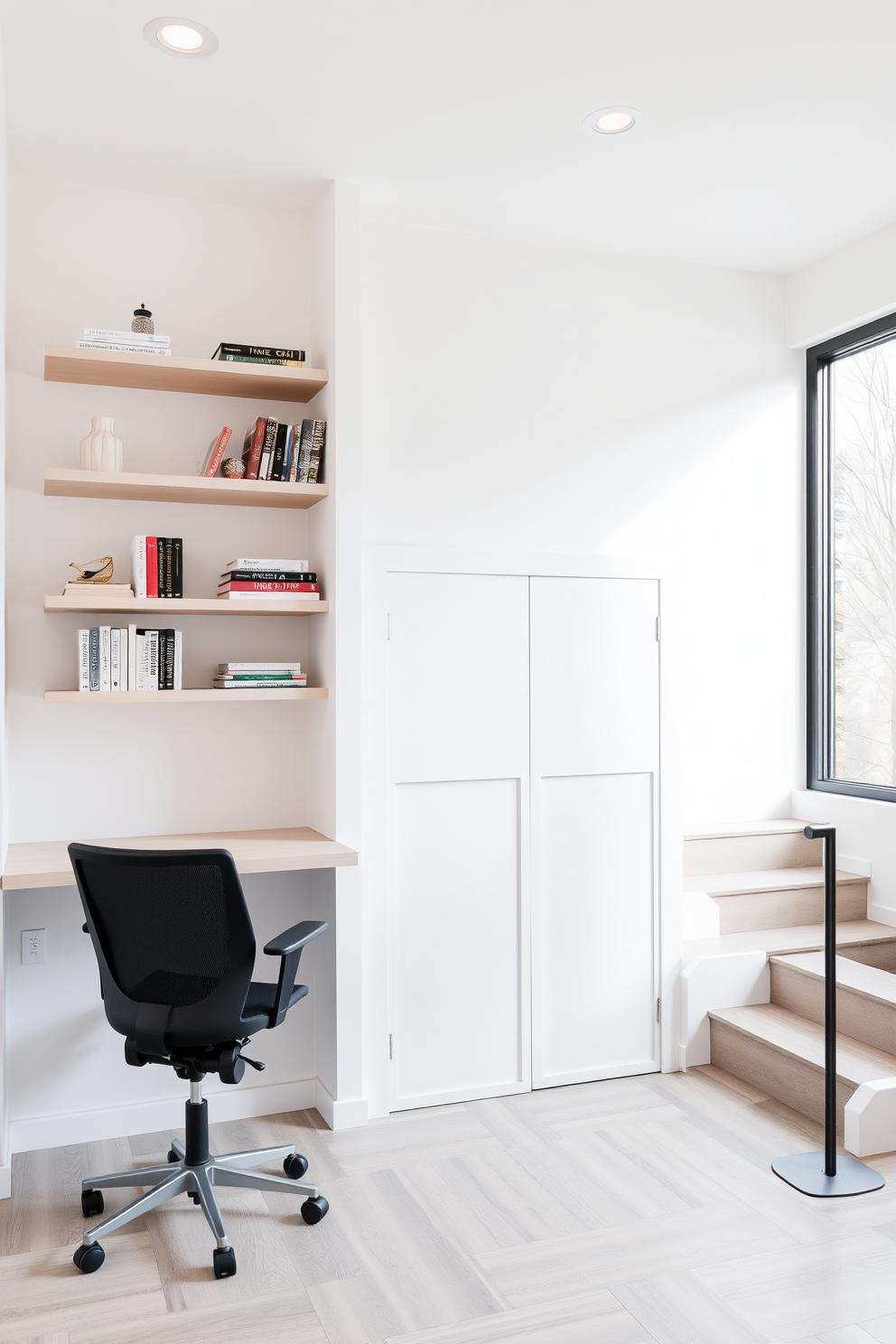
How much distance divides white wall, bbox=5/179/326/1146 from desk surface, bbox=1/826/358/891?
82 mm

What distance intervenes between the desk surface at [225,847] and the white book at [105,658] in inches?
18.3

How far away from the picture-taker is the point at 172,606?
301cm

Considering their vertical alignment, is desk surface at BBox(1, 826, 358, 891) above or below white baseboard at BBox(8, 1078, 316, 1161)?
above

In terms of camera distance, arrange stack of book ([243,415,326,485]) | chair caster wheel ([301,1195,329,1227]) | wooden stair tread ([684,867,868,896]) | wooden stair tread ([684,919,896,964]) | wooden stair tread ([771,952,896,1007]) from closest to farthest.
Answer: chair caster wheel ([301,1195,329,1227]) → stack of book ([243,415,326,485]) → wooden stair tread ([771,952,896,1007]) → wooden stair tread ([684,919,896,964]) → wooden stair tread ([684,867,868,896])

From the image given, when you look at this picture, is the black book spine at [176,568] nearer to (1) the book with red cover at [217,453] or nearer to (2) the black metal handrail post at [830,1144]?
(1) the book with red cover at [217,453]

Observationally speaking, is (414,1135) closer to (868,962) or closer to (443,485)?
(868,962)

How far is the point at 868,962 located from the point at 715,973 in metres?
0.53

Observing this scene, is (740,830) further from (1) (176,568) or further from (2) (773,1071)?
(1) (176,568)

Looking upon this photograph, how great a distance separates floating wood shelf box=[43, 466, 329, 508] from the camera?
294cm

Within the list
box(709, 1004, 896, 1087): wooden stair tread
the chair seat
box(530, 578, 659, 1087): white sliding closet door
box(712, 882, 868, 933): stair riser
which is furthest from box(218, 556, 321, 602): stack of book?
box(709, 1004, 896, 1087): wooden stair tread

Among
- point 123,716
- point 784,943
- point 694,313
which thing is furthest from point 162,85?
point 784,943

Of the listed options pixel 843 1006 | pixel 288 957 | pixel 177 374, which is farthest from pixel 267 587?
pixel 843 1006

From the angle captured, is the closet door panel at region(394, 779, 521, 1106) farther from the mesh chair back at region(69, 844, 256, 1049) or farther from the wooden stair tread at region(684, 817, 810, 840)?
the mesh chair back at region(69, 844, 256, 1049)

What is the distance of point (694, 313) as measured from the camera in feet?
12.9
